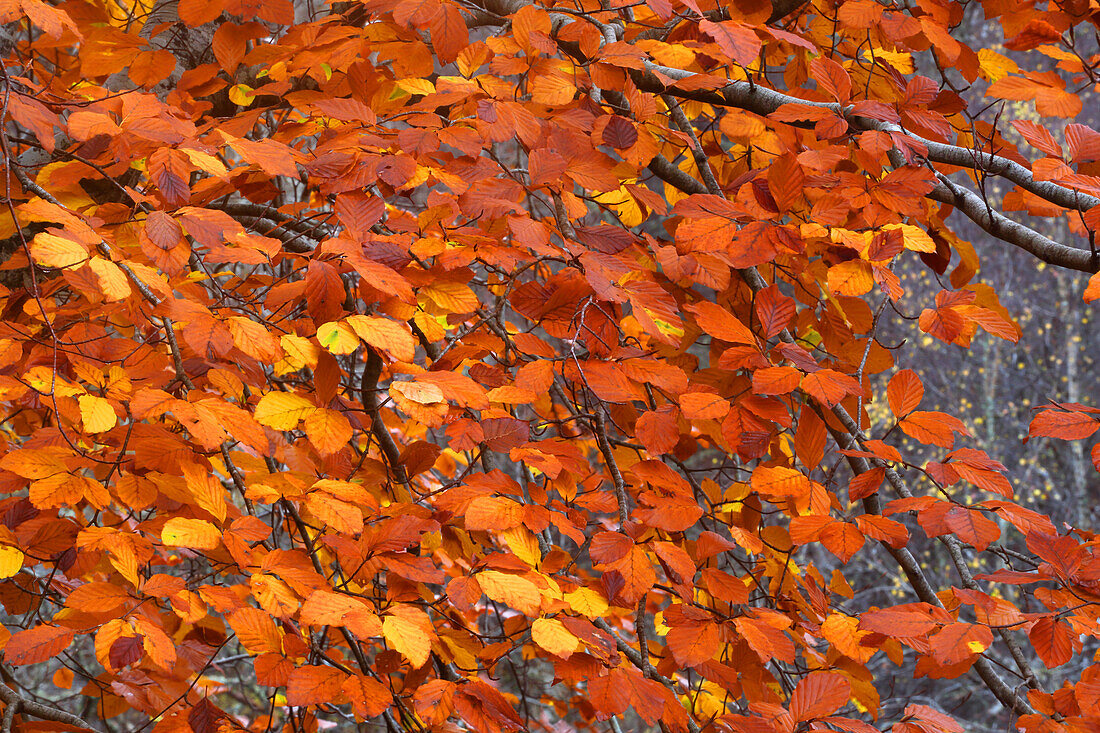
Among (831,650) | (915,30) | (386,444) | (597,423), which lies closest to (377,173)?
(597,423)

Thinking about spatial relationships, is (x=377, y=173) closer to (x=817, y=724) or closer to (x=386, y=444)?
(x=386, y=444)

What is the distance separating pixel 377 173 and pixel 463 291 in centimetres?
22

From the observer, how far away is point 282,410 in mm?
1114

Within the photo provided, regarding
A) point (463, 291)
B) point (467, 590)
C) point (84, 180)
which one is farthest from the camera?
point (84, 180)

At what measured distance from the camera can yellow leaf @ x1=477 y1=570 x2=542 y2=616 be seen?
978 millimetres

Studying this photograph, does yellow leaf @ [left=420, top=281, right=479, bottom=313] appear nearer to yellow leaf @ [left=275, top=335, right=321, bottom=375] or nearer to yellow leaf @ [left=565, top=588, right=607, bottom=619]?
yellow leaf @ [left=275, top=335, right=321, bottom=375]

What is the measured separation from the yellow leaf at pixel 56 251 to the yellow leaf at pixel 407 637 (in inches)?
21.9

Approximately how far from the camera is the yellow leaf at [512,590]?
0.98 metres

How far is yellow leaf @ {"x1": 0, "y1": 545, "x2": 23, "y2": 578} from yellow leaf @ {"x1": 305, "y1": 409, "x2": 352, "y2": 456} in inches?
18.3

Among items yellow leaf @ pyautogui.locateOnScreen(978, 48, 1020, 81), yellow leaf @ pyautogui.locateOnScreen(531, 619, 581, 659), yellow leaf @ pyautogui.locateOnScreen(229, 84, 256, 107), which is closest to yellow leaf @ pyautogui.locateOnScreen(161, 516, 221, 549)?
yellow leaf @ pyautogui.locateOnScreen(531, 619, 581, 659)

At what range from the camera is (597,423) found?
1.23 meters

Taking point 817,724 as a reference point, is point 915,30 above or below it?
above

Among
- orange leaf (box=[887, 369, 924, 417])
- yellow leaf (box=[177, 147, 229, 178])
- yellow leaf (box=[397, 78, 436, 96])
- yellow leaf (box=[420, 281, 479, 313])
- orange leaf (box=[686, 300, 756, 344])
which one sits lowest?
orange leaf (box=[887, 369, 924, 417])

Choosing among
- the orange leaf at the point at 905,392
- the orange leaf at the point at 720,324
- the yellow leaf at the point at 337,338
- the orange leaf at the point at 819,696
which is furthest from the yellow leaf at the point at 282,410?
the orange leaf at the point at 905,392
